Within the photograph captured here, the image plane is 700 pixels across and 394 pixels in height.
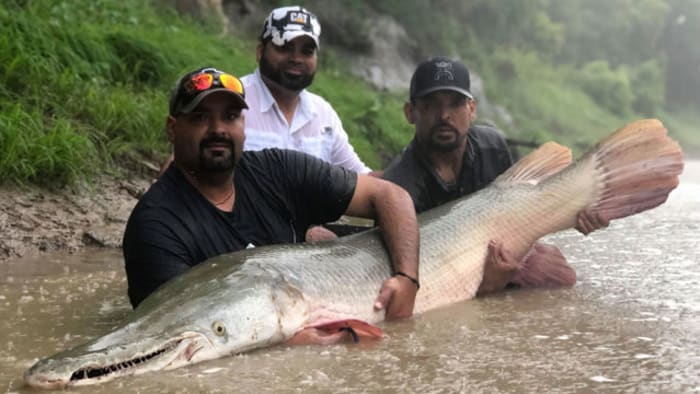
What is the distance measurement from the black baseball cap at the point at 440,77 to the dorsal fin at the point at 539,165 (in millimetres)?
480

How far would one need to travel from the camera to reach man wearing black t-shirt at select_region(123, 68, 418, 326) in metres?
3.22

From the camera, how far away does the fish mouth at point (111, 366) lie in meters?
2.44

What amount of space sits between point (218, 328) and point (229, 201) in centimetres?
72

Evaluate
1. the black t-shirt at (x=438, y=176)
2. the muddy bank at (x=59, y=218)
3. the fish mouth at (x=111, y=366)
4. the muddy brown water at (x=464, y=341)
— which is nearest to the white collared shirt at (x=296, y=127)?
the black t-shirt at (x=438, y=176)

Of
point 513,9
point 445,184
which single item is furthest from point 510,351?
point 513,9

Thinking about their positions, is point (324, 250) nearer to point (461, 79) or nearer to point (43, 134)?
point (461, 79)

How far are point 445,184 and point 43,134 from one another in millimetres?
2504

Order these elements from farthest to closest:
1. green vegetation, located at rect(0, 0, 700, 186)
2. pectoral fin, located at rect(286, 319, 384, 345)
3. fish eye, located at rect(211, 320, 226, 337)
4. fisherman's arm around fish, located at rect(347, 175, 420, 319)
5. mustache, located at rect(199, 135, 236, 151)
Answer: green vegetation, located at rect(0, 0, 700, 186)
fisherman's arm around fish, located at rect(347, 175, 420, 319)
mustache, located at rect(199, 135, 236, 151)
pectoral fin, located at rect(286, 319, 384, 345)
fish eye, located at rect(211, 320, 226, 337)

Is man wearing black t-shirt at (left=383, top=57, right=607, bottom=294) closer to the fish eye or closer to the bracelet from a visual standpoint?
the bracelet

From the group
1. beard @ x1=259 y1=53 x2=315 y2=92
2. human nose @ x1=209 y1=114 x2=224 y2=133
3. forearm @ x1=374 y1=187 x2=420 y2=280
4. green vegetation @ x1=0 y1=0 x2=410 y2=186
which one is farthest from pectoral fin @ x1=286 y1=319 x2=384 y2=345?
green vegetation @ x1=0 y1=0 x2=410 y2=186

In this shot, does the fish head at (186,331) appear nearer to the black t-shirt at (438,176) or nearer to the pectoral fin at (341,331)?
the pectoral fin at (341,331)

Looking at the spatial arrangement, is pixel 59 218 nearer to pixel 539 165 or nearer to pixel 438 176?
pixel 438 176

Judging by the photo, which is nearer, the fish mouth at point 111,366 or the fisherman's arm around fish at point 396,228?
the fish mouth at point 111,366

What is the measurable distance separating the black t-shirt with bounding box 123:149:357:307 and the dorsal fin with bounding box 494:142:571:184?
996 millimetres
